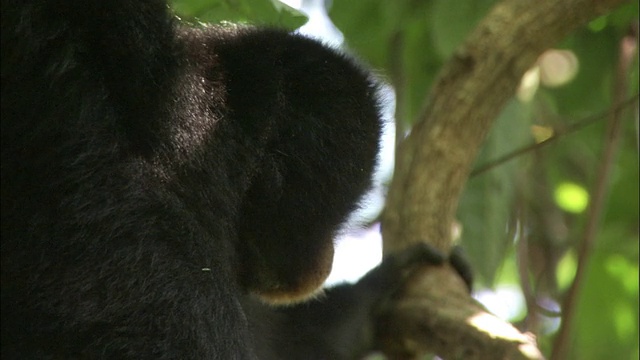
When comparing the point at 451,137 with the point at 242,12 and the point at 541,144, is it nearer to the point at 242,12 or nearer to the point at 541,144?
the point at 541,144

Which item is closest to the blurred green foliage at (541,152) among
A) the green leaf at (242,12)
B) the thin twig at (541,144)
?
the green leaf at (242,12)

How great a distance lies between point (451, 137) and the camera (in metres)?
3.23

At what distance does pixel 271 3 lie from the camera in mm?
2871

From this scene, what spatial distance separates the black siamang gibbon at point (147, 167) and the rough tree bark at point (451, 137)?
39 cm

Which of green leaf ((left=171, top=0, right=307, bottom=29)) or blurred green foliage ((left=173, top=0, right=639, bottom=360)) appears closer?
green leaf ((left=171, top=0, right=307, bottom=29))

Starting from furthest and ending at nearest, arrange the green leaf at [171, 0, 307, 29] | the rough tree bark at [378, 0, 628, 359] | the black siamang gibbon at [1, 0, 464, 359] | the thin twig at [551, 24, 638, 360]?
the thin twig at [551, 24, 638, 360] < the rough tree bark at [378, 0, 628, 359] < the green leaf at [171, 0, 307, 29] < the black siamang gibbon at [1, 0, 464, 359]

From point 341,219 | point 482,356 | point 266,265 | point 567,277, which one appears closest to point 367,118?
point 341,219

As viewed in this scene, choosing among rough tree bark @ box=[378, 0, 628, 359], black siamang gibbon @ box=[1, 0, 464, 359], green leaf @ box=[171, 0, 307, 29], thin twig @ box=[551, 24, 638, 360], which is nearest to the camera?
black siamang gibbon @ box=[1, 0, 464, 359]

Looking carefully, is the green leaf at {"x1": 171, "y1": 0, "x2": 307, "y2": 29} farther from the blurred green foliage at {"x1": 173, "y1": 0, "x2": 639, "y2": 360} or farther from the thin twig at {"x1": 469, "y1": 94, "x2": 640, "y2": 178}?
the thin twig at {"x1": 469, "y1": 94, "x2": 640, "y2": 178}

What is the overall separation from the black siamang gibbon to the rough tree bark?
1.27 ft

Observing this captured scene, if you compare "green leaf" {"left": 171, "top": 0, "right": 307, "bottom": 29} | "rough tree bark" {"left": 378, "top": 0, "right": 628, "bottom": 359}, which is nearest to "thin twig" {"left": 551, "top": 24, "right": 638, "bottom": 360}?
"rough tree bark" {"left": 378, "top": 0, "right": 628, "bottom": 359}

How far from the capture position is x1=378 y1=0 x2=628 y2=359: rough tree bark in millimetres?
3086

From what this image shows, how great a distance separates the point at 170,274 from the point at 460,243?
1.55 m

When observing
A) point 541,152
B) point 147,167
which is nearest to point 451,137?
point 147,167
